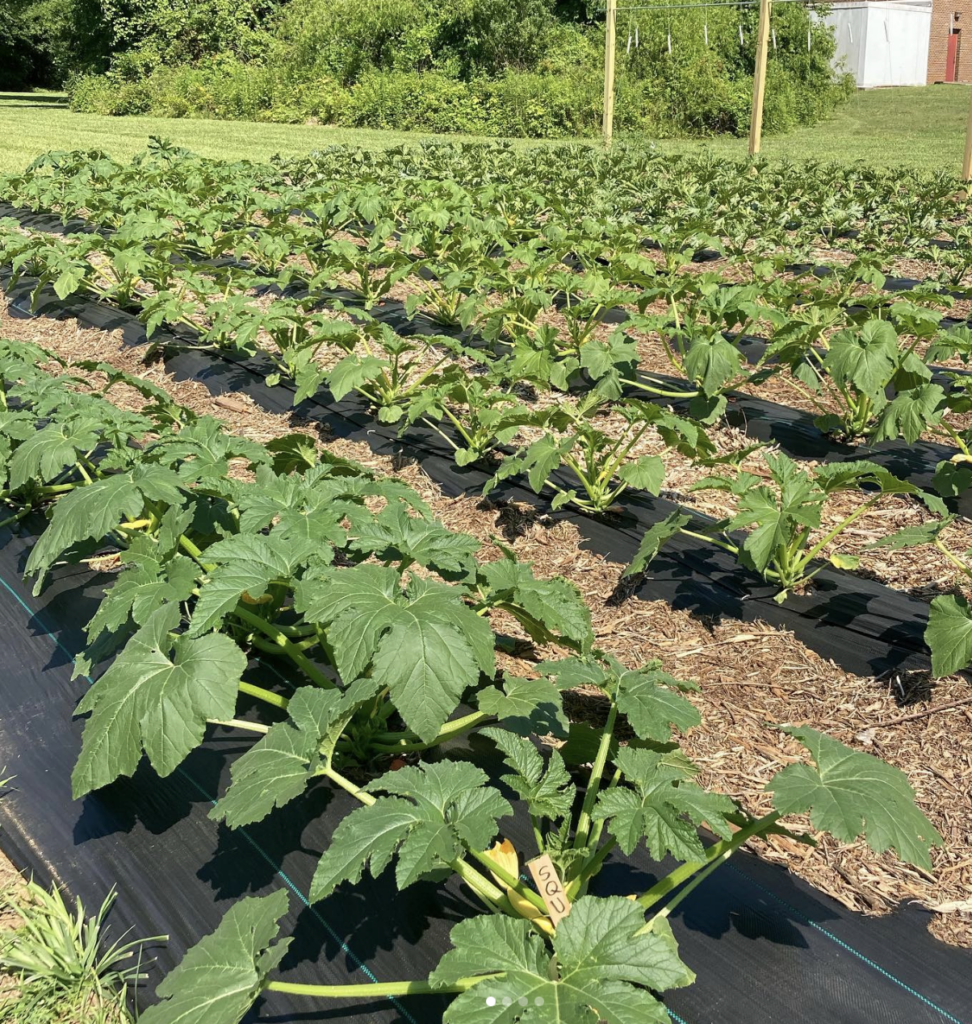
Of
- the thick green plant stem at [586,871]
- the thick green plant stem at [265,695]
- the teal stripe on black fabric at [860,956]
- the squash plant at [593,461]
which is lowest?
the teal stripe on black fabric at [860,956]

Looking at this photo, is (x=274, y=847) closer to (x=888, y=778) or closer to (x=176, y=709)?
(x=176, y=709)

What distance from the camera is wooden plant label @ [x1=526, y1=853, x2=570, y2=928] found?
172cm

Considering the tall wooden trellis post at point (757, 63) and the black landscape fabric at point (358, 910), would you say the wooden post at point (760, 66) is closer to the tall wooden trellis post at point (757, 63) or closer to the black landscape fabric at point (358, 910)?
the tall wooden trellis post at point (757, 63)

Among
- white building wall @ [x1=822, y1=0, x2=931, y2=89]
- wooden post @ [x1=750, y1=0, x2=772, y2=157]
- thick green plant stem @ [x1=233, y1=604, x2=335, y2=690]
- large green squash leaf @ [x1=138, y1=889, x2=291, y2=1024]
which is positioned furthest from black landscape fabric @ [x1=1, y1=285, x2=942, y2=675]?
white building wall @ [x1=822, y1=0, x2=931, y2=89]

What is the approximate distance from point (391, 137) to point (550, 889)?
1894 centimetres

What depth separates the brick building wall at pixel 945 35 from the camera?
30141 millimetres

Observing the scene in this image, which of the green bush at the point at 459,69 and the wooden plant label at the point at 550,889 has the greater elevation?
the green bush at the point at 459,69

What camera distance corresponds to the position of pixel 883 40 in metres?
28.5

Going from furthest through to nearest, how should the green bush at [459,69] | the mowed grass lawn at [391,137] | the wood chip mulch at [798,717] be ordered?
the green bush at [459,69] < the mowed grass lawn at [391,137] < the wood chip mulch at [798,717]

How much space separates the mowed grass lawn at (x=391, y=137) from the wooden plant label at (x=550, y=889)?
14227 millimetres

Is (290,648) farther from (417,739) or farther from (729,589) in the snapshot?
(729,589)

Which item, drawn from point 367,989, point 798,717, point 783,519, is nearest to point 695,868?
point 367,989

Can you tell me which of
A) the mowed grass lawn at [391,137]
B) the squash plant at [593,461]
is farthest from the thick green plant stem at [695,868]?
the mowed grass lawn at [391,137]

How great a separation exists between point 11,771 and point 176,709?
903 mm
